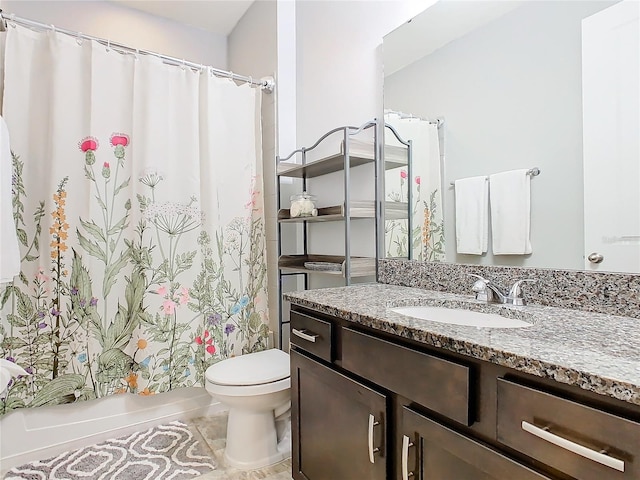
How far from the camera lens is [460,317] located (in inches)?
49.0

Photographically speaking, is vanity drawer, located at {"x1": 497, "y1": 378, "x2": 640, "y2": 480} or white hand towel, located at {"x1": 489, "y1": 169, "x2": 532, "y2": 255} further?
white hand towel, located at {"x1": 489, "y1": 169, "x2": 532, "y2": 255}

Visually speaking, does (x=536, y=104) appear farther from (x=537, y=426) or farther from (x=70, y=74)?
(x=70, y=74)

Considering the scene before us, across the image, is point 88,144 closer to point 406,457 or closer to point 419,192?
point 419,192

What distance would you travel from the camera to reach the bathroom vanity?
62 centimetres

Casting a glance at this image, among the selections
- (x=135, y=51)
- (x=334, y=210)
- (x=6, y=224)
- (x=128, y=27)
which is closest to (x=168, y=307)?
(x=6, y=224)

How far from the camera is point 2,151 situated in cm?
147

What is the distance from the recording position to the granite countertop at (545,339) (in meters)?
0.61

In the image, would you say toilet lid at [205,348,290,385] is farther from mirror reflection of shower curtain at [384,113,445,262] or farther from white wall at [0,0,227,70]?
white wall at [0,0,227,70]

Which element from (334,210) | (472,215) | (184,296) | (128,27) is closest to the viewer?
(472,215)

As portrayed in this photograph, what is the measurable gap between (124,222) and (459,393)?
5.81ft

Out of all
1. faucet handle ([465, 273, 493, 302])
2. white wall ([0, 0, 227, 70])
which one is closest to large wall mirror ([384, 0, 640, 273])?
faucet handle ([465, 273, 493, 302])

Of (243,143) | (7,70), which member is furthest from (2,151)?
(243,143)

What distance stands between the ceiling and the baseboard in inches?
99.7

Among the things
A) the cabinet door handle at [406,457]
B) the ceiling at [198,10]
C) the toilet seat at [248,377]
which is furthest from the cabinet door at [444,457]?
the ceiling at [198,10]
